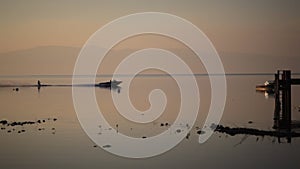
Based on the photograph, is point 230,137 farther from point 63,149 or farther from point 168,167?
point 63,149

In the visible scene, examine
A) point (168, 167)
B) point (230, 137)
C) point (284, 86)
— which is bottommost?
point (168, 167)

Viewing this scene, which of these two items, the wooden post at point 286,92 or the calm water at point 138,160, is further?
the wooden post at point 286,92

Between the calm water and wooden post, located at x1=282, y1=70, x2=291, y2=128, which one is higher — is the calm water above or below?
below

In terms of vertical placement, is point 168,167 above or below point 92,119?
below

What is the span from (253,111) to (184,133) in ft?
20.0

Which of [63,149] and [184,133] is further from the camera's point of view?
[184,133]

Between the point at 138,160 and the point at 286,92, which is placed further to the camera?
the point at 286,92

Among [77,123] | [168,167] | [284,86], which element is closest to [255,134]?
[284,86]

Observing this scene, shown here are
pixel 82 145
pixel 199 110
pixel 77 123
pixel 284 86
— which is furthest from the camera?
pixel 199 110

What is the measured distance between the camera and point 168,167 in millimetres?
9602

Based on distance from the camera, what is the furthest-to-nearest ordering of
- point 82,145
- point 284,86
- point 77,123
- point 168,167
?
point 77,123 → point 284,86 → point 82,145 → point 168,167

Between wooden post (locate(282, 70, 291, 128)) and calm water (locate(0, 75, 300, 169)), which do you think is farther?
wooden post (locate(282, 70, 291, 128))

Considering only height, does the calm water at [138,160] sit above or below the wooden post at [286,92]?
below

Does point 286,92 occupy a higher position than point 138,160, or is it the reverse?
point 286,92
